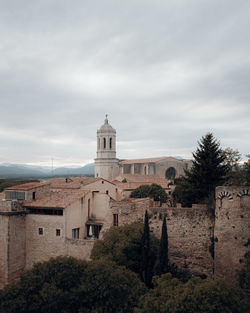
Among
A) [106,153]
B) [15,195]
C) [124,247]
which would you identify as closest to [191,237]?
[124,247]

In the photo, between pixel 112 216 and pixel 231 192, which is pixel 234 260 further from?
pixel 112 216

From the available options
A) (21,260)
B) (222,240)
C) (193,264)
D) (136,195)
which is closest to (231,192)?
(222,240)

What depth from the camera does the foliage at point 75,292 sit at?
1638 cm

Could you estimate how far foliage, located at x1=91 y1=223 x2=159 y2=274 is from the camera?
21.4 m

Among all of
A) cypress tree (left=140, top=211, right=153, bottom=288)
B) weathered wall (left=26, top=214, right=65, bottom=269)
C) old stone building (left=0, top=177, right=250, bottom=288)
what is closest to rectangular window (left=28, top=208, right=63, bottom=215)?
old stone building (left=0, top=177, right=250, bottom=288)

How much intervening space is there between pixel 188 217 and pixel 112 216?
6434 mm

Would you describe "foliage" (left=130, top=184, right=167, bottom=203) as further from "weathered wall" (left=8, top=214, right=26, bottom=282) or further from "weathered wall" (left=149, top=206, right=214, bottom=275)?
"weathered wall" (left=8, top=214, right=26, bottom=282)

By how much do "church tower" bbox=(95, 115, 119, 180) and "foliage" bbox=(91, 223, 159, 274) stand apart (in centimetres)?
5399

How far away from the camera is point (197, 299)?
1334 cm

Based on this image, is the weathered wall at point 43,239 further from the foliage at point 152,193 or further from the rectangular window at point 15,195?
the foliage at point 152,193

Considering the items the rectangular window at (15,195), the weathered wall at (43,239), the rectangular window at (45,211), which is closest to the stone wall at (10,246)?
the weathered wall at (43,239)

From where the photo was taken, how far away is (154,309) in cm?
1377

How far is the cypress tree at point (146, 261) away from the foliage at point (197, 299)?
21.0 feet

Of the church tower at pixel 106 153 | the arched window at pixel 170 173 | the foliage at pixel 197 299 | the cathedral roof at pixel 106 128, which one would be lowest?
the foliage at pixel 197 299
